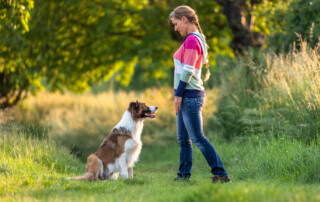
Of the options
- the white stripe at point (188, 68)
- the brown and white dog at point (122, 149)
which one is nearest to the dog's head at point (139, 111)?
the brown and white dog at point (122, 149)

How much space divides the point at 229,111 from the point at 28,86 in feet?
29.8

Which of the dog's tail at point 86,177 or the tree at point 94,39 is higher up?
the tree at point 94,39

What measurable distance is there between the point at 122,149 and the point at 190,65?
2241 millimetres

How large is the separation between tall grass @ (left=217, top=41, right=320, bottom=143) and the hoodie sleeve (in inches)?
111

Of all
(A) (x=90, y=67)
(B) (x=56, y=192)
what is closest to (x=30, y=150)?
(B) (x=56, y=192)

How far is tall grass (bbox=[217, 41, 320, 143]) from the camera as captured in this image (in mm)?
7918

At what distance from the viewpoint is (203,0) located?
49.1 ft

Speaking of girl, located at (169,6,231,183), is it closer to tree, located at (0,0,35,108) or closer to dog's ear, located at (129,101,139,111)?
dog's ear, located at (129,101,139,111)

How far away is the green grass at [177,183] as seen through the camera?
4.78m

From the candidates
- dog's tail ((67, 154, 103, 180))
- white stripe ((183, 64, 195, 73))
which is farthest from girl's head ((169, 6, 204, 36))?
dog's tail ((67, 154, 103, 180))

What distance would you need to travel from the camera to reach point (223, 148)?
9391mm

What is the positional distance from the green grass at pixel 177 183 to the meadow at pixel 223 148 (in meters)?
0.01

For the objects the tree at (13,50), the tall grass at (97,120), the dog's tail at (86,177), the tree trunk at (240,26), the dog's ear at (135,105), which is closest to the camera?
the dog's tail at (86,177)

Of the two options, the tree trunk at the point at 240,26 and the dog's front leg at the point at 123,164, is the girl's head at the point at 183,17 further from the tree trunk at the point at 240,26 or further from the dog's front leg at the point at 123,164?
the tree trunk at the point at 240,26
